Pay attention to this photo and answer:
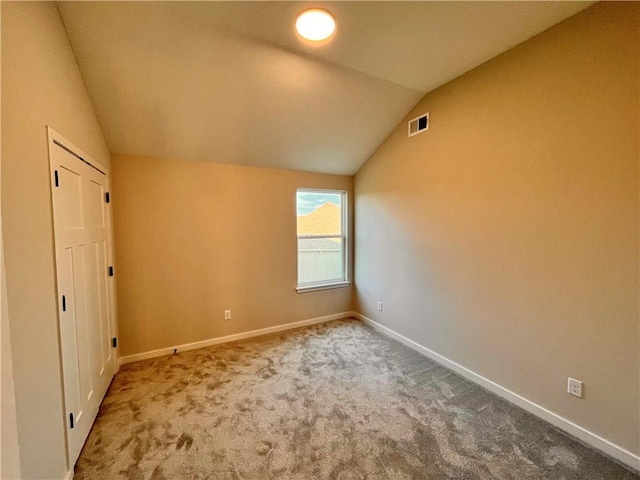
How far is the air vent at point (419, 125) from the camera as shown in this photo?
9.01ft

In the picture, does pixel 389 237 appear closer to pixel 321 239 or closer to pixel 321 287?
pixel 321 239

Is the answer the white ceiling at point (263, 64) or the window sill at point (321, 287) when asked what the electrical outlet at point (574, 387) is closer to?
the white ceiling at point (263, 64)

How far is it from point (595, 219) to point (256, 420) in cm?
266

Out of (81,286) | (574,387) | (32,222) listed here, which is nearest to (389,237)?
(574,387)

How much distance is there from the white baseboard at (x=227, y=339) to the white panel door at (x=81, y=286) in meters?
0.45

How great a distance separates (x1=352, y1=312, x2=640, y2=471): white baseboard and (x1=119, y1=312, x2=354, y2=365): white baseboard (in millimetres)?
1303

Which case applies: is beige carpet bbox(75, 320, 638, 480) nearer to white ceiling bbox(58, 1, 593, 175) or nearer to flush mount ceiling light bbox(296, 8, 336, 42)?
white ceiling bbox(58, 1, 593, 175)

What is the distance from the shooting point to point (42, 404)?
4.07 ft

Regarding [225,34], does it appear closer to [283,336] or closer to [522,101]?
[522,101]

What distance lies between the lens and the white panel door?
A: 1.49m

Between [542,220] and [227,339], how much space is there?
132 inches

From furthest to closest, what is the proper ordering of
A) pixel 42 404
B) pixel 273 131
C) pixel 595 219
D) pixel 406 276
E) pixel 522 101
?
pixel 406 276
pixel 273 131
pixel 522 101
pixel 595 219
pixel 42 404

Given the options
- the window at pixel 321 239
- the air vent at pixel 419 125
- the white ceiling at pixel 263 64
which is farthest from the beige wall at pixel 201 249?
the air vent at pixel 419 125

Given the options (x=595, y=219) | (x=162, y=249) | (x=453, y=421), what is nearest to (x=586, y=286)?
(x=595, y=219)
